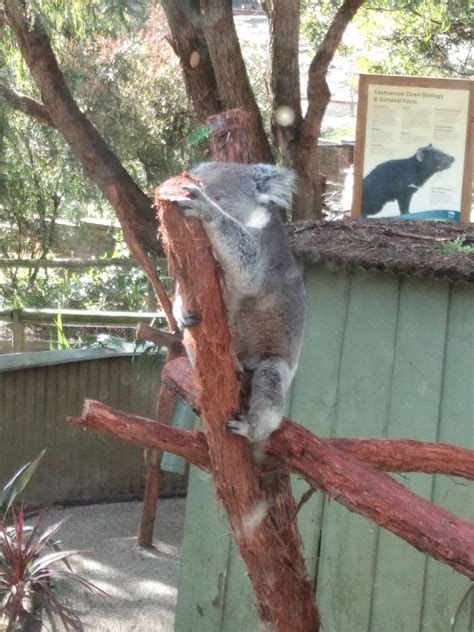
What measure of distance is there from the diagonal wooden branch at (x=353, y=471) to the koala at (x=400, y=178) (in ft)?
7.23

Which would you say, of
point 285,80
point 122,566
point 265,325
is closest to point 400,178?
point 265,325

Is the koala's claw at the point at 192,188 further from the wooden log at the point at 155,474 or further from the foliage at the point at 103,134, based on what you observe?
the foliage at the point at 103,134

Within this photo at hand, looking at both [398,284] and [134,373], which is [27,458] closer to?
[134,373]

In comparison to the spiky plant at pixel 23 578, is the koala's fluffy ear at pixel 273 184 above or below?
above

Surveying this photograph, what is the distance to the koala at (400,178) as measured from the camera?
13.9 ft

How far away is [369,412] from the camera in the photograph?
3.47m

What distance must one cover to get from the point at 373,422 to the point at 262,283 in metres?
1.11

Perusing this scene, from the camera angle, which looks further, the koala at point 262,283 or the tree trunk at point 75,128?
the tree trunk at point 75,128

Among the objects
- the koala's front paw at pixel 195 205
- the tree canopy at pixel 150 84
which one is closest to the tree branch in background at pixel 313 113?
the tree canopy at pixel 150 84

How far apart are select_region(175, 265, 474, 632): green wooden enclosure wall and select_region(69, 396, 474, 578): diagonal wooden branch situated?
112 cm

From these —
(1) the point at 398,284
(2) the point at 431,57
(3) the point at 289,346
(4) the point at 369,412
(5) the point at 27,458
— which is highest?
(2) the point at 431,57

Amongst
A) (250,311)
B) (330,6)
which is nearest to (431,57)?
(330,6)

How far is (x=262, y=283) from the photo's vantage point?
261 centimetres

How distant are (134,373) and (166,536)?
1.29 m
